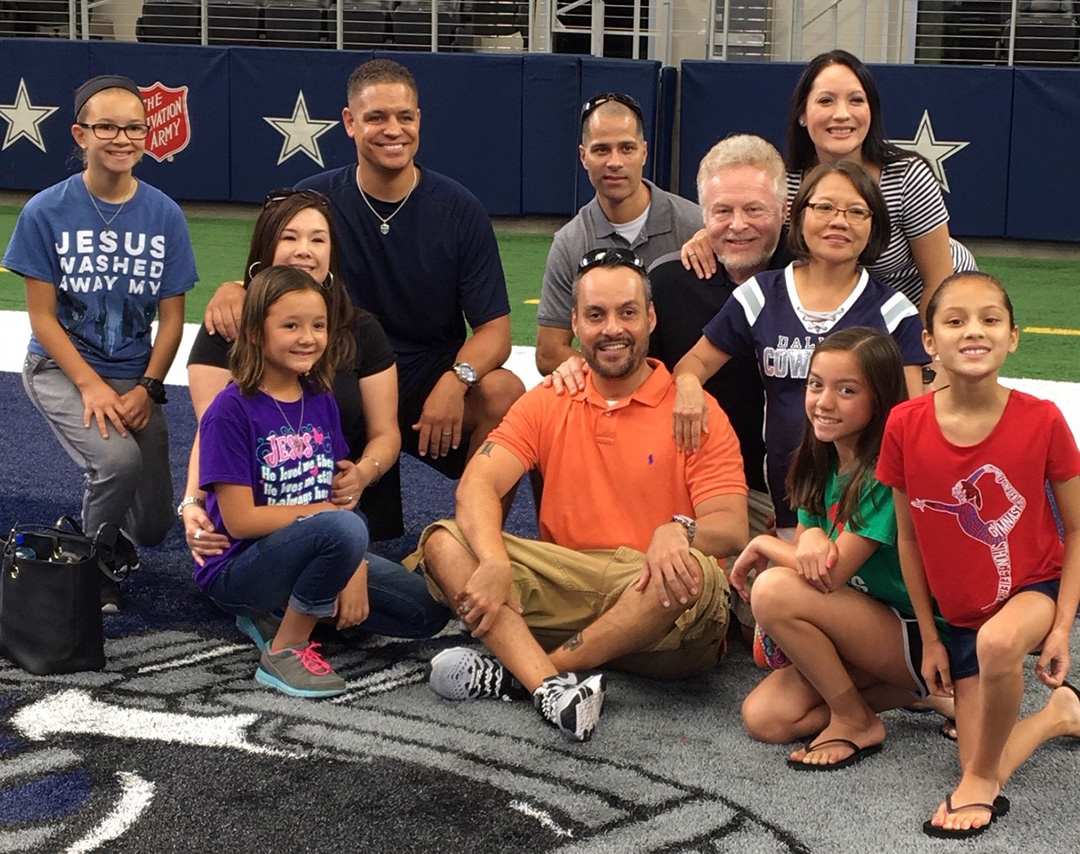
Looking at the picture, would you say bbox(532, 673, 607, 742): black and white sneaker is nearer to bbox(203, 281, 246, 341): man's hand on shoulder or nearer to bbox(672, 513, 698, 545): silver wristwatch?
bbox(672, 513, 698, 545): silver wristwatch

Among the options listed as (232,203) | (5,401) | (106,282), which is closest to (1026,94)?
(232,203)

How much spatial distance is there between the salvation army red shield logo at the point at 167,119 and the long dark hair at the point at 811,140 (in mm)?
10251

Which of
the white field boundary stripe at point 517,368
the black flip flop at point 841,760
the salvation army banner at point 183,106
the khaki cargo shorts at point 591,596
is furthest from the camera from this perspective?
the salvation army banner at point 183,106

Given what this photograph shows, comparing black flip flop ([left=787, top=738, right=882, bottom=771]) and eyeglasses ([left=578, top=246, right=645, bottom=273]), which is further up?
eyeglasses ([left=578, top=246, right=645, bottom=273])

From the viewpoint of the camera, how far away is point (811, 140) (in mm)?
4926

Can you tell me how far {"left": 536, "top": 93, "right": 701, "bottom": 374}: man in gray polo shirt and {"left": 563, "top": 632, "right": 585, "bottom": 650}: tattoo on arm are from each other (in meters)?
1.36

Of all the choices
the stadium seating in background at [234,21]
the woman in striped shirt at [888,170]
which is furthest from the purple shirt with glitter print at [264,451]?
the stadium seating in background at [234,21]

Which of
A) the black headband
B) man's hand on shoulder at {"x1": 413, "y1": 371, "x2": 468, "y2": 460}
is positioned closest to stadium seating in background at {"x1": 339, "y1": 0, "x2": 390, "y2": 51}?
the black headband

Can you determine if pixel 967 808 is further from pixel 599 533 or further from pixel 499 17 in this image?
pixel 499 17

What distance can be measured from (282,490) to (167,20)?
488 inches

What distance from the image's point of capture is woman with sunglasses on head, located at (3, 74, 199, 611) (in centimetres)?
462

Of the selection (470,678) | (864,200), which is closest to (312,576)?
(470,678)

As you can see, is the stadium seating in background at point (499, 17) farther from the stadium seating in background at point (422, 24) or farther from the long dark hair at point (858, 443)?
the long dark hair at point (858, 443)

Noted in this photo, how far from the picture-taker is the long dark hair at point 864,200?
399 centimetres
